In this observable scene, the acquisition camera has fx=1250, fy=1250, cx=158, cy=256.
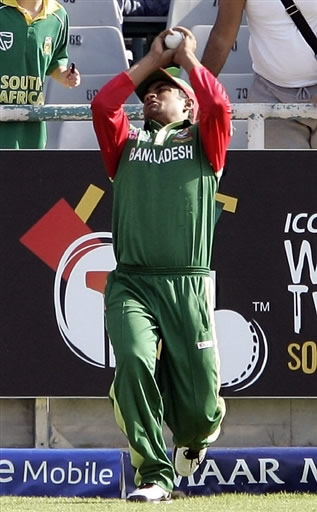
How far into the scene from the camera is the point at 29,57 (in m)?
7.43

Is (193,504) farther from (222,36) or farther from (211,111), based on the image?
(222,36)

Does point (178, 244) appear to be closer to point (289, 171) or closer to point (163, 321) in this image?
point (163, 321)

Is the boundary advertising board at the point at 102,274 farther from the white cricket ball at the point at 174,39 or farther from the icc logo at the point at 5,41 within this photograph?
the white cricket ball at the point at 174,39

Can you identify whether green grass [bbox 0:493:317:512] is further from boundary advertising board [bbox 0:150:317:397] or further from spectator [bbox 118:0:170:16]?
spectator [bbox 118:0:170:16]

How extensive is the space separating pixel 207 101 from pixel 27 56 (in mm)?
2370

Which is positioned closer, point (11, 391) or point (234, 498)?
point (234, 498)

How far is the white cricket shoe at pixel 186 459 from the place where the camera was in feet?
18.5

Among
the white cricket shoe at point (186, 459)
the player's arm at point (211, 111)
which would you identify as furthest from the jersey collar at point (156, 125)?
the white cricket shoe at point (186, 459)

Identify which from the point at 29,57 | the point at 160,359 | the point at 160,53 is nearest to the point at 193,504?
the point at 160,359

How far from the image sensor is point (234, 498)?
646cm

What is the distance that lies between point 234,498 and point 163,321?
5.11 ft

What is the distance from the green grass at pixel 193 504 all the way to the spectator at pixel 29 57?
81.7 inches

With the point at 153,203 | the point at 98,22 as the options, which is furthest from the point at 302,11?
the point at 98,22

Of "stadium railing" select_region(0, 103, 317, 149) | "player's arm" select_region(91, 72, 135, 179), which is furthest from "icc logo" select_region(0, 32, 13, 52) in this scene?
"player's arm" select_region(91, 72, 135, 179)
